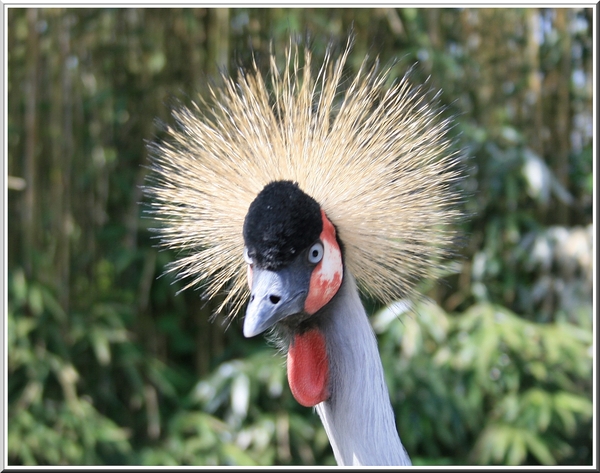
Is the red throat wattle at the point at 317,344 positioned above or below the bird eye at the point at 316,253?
below

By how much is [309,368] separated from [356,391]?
66 mm

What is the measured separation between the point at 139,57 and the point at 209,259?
134 centimetres

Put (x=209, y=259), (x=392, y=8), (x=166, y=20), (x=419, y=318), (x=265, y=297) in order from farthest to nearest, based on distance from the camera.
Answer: (x=166, y=20) → (x=392, y=8) → (x=419, y=318) → (x=209, y=259) → (x=265, y=297)

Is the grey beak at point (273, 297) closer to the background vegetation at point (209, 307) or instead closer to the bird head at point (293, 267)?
the bird head at point (293, 267)

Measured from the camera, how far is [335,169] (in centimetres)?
90

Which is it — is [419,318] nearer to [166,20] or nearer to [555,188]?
[555,188]

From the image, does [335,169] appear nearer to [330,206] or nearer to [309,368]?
[330,206]

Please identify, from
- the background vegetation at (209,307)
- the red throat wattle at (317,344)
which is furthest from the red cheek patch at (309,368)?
the background vegetation at (209,307)

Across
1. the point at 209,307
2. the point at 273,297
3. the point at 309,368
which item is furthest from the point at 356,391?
the point at 209,307

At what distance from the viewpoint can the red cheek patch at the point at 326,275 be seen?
32.7 inches

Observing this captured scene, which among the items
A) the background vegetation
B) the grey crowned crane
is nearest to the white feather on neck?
the grey crowned crane

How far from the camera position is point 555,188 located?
190 cm

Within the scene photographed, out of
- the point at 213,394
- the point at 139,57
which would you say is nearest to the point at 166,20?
the point at 139,57

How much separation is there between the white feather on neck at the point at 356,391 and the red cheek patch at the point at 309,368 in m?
0.01
